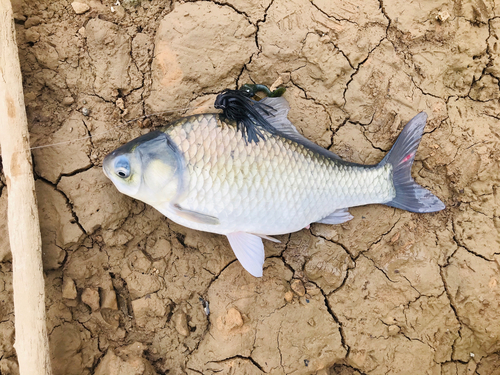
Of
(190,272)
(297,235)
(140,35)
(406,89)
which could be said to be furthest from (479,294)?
(140,35)

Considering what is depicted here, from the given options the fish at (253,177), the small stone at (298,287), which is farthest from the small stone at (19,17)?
the small stone at (298,287)

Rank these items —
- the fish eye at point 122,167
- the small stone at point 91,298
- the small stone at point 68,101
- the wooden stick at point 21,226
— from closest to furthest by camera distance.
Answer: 1. the wooden stick at point 21,226
2. the fish eye at point 122,167
3. the small stone at point 91,298
4. the small stone at point 68,101

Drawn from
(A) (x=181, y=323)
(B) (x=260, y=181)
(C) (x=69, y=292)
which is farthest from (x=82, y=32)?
(A) (x=181, y=323)

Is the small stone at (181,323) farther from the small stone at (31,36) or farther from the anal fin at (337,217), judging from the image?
the small stone at (31,36)

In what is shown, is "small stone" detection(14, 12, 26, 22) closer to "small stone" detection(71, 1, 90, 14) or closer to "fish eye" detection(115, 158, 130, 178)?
"small stone" detection(71, 1, 90, 14)

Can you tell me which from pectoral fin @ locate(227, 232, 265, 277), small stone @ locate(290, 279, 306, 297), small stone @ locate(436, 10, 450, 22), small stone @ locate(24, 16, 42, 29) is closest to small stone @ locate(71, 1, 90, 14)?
small stone @ locate(24, 16, 42, 29)

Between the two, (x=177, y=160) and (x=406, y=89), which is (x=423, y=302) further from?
(x=177, y=160)

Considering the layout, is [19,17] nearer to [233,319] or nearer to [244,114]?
[244,114]
